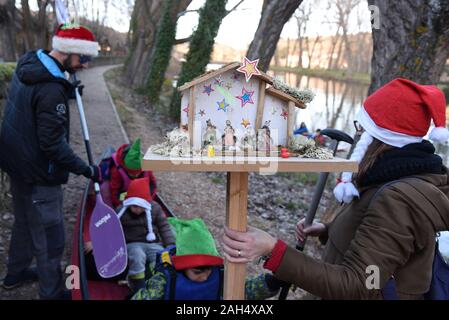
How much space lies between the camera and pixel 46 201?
3229 millimetres

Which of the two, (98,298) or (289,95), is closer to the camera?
(289,95)

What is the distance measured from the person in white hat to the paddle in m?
2.33

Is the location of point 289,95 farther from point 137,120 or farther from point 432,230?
point 137,120

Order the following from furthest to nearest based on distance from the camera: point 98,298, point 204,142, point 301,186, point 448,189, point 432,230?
point 301,186 → point 98,298 → point 204,142 → point 448,189 → point 432,230

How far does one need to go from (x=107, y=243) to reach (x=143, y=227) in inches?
20.2

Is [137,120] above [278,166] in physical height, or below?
below

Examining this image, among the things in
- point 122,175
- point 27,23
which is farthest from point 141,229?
point 27,23

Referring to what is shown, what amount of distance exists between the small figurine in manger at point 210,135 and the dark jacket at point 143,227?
8.84 ft

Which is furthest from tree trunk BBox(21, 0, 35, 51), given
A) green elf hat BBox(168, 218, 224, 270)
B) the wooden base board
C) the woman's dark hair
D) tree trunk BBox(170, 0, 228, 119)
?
the woman's dark hair

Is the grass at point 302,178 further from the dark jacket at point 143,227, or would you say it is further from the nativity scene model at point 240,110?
the nativity scene model at point 240,110

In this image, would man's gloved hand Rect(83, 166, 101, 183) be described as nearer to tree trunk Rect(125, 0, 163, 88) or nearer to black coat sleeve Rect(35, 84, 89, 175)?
black coat sleeve Rect(35, 84, 89, 175)

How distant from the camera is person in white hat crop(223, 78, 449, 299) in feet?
4.72

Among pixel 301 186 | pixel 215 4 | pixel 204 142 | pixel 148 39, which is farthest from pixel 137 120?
pixel 204 142

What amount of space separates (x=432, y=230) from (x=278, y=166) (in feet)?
2.09
